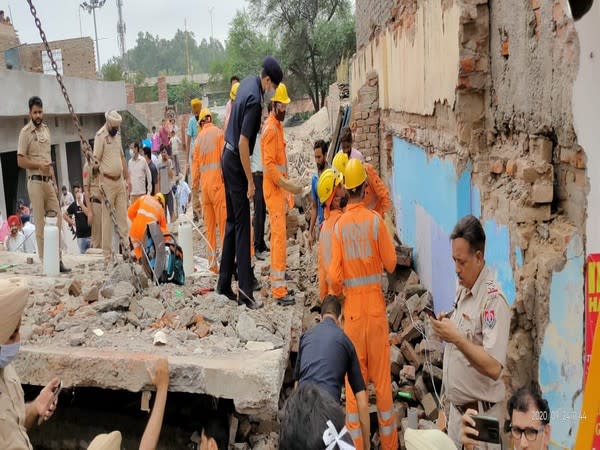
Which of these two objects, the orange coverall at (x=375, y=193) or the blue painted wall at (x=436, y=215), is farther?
the orange coverall at (x=375, y=193)

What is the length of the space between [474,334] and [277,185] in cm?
330

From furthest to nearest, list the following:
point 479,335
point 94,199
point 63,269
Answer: point 94,199
point 63,269
point 479,335

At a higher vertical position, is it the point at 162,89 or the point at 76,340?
the point at 162,89

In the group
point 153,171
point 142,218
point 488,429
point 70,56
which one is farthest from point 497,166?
point 70,56

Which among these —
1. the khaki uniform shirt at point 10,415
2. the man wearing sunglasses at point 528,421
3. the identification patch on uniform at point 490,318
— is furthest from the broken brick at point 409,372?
the khaki uniform shirt at point 10,415

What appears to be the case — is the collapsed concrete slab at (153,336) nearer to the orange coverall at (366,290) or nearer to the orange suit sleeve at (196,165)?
the orange coverall at (366,290)

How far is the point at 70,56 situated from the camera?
25031 millimetres

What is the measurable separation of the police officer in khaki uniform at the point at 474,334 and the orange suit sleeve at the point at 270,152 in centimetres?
306

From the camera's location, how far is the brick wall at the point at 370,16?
11.5 meters

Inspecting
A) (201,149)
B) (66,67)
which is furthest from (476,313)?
(66,67)

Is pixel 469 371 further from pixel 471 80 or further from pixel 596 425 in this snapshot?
pixel 471 80

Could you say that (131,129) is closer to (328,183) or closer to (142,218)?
(142,218)

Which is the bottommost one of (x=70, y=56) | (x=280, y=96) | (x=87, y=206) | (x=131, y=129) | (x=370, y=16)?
(x=87, y=206)

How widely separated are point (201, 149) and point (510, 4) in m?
4.26
